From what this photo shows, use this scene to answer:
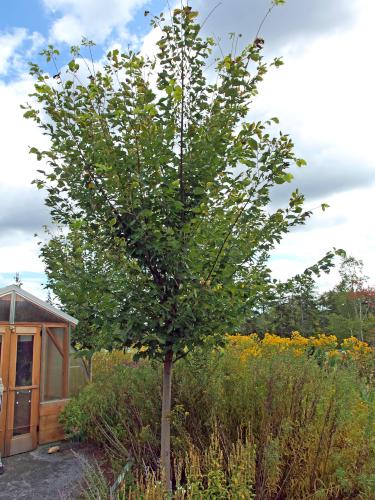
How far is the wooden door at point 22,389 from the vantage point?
7.02 meters

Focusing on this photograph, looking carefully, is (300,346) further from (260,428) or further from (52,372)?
(52,372)

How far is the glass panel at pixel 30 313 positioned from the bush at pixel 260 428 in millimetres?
2569

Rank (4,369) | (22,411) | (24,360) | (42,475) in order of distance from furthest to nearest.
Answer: (24,360) < (22,411) < (4,369) < (42,475)

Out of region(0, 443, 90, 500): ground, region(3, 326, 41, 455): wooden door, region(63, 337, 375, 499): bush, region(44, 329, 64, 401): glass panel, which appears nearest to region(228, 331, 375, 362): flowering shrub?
region(63, 337, 375, 499): bush

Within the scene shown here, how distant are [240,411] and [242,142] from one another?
286 centimetres

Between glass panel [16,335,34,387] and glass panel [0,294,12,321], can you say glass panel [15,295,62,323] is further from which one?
glass panel [16,335,34,387]

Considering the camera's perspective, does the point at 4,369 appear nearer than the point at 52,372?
Yes

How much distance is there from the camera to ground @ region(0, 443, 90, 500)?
504cm

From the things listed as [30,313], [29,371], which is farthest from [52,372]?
[30,313]

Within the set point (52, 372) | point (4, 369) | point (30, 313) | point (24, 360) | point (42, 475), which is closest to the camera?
point (42, 475)

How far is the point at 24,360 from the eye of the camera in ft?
24.1

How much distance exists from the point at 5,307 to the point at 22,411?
1.90m

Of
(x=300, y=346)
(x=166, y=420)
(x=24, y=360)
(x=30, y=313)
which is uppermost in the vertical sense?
(x=30, y=313)

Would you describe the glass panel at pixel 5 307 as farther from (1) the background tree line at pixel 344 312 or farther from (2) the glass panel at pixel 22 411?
(1) the background tree line at pixel 344 312
